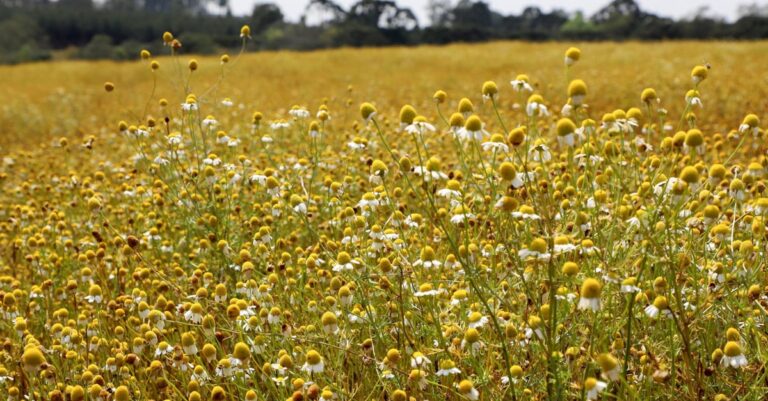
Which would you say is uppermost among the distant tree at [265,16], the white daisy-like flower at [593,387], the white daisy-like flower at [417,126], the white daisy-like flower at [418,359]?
the distant tree at [265,16]

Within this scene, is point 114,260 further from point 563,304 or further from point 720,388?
point 720,388

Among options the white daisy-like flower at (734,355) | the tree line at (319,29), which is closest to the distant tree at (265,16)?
the tree line at (319,29)

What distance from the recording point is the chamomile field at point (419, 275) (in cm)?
191

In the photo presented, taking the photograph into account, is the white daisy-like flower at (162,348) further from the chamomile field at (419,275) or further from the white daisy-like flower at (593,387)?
the white daisy-like flower at (593,387)

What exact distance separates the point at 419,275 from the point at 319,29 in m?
48.1

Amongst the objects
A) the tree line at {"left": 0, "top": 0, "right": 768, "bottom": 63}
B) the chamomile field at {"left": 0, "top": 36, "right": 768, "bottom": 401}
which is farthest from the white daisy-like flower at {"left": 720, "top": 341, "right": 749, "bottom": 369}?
the tree line at {"left": 0, "top": 0, "right": 768, "bottom": 63}

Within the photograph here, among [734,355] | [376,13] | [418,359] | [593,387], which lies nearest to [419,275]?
[418,359]

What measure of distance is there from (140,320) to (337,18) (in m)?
46.3

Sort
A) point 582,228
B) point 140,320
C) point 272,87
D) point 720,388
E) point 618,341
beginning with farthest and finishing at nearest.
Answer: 1. point 272,87
2. point 140,320
3. point 582,228
4. point 720,388
5. point 618,341

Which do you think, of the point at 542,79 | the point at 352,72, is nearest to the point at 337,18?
the point at 352,72

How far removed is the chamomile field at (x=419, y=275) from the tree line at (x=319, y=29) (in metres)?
27.1

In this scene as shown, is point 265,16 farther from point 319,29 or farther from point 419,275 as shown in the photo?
point 419,275

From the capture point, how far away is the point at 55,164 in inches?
249

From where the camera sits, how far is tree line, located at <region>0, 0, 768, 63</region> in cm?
3256
